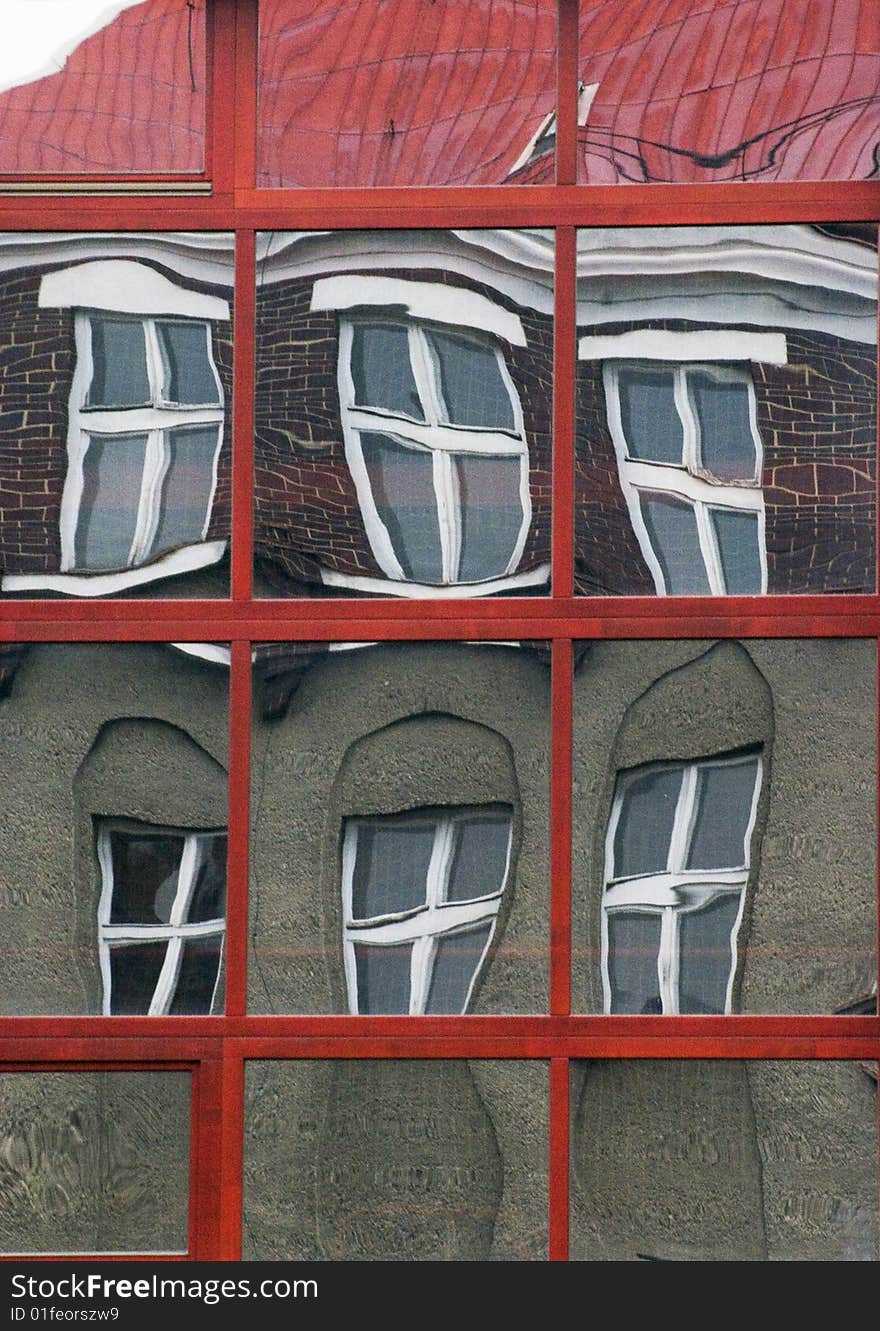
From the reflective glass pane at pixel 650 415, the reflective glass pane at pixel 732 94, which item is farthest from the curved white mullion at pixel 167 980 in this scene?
the reflective glass pane at pixel 732 94

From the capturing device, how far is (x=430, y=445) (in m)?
7.42

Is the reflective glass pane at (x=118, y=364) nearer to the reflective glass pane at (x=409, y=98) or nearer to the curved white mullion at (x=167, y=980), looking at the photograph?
the reflective glass pane at (x=409, y=98)

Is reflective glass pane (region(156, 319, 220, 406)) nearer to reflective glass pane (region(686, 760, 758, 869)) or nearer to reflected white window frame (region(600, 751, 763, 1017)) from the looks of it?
reflected white window frame (region(600, 751, 763, 1017))

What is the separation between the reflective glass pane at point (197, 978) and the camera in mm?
7223

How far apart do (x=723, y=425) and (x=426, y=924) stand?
8.27 feet

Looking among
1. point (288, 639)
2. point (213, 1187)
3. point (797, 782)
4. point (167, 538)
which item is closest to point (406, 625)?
point (288, 639)

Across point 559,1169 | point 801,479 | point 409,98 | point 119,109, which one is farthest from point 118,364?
point 559,1169

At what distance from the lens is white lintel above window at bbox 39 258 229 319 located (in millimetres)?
7504

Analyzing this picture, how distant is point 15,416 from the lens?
7.49 m

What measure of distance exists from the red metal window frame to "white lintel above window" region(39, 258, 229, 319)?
0.59 ft

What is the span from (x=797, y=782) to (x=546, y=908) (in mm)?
1195

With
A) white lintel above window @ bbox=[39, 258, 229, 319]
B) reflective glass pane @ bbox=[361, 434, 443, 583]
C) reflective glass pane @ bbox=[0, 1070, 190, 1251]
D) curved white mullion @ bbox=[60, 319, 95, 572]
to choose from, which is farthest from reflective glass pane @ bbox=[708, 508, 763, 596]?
reflective glass pane @ bbox=[0, 1070, 190, 1251]

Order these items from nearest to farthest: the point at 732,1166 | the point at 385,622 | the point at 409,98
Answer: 1. the point at 732,1166
2. the point at 385,622
3. the point at 409,98

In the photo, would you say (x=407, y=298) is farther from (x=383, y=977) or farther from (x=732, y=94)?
(x=383, y=977)
